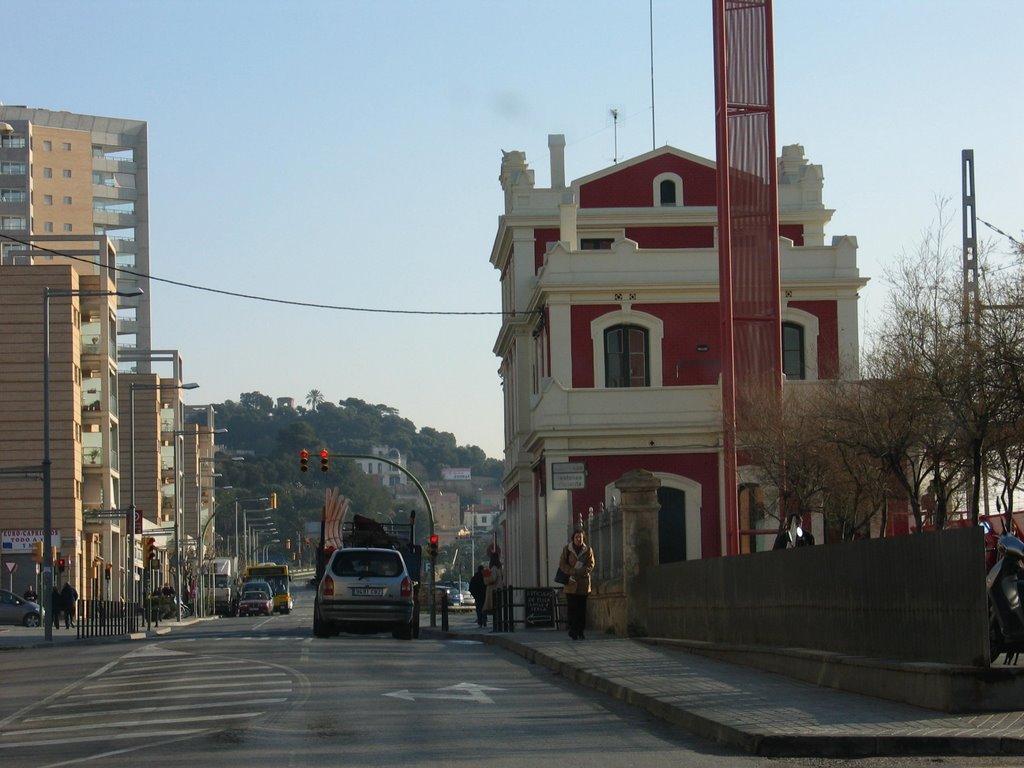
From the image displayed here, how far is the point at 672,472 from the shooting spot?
42.8m

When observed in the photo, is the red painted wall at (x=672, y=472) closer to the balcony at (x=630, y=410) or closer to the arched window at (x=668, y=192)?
the balcony at (x=630, y=410)

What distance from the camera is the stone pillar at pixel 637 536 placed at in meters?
26.8

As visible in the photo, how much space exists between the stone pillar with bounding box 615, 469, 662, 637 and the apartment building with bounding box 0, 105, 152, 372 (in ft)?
247

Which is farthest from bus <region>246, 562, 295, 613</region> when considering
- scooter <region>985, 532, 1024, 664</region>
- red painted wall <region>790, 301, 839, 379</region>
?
scooter <region>985, 532, 1024, 664</region>

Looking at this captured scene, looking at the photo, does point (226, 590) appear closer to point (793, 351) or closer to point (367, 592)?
point (793, 351)

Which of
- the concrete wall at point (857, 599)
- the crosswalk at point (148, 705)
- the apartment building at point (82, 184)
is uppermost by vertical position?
the apartment building at point (82, 184)

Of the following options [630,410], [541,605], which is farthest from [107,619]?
[630,410]

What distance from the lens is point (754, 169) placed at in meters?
34.4

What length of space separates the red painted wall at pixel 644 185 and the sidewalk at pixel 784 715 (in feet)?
101

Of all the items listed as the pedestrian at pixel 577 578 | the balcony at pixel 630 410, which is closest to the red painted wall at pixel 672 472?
the balcony at pixel 630 410

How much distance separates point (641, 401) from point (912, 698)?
2980 cm

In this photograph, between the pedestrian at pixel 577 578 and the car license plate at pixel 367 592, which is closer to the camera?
the pedestrian at pixel 577 578

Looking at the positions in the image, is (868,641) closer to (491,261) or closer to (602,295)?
(602,295)

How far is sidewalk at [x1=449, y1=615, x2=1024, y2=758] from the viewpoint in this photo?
35.7 ft
